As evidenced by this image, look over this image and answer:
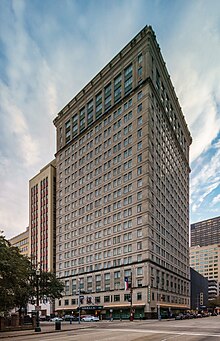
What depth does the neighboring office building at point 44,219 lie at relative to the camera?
436 ft

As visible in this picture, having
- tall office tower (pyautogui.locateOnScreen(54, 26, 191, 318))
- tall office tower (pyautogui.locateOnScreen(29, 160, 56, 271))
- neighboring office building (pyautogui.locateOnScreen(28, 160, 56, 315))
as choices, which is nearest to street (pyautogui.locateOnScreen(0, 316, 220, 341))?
tall office tower (pyautogui.locateOnScreen(54, 26, 191, 318))

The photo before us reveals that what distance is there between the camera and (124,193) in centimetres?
9875

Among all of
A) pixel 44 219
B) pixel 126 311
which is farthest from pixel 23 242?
pixel 126 311

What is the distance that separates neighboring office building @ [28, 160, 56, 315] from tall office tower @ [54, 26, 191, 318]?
6890 mm

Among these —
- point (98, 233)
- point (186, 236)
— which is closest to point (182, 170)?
point (186, 236)

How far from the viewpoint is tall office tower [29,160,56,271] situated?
439 ft

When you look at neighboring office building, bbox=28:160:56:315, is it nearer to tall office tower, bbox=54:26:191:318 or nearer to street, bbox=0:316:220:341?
tall office tower, bbox=54:26:191:318

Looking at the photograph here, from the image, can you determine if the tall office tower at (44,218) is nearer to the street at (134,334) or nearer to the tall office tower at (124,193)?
the tall office tower at (124,193)

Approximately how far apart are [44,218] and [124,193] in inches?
2021

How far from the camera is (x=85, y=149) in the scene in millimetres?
120562

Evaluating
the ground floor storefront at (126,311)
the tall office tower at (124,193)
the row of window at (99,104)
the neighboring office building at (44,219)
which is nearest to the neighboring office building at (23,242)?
the neighboring office building at (44,219)

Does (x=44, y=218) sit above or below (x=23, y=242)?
above

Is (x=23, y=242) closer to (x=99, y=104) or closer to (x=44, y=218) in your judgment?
(x=44, y=218)

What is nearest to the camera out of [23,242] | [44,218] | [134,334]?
[134,334]
